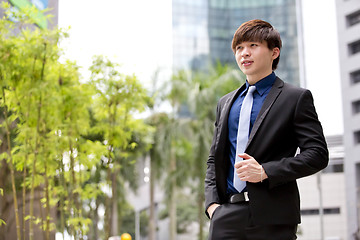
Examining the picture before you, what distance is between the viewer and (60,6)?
26.3 feet

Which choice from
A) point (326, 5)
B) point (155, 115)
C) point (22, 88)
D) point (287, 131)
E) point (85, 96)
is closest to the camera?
point (287, 131)

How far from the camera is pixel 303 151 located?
1302 millimetres

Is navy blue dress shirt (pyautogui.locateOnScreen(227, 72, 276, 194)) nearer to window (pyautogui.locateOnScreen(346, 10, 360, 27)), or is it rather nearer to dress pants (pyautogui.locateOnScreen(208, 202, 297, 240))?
dress pants (pyautogui.locateOnScreen(208, 202, 297, 240))

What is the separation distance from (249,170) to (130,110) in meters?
6.56

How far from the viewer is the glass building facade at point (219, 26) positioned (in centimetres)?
3703

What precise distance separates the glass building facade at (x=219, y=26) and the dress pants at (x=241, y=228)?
35.7m

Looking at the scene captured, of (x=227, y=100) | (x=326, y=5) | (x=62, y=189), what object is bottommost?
(x=62, y=189)

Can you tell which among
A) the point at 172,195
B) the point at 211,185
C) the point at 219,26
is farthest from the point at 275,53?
the point at 219,26

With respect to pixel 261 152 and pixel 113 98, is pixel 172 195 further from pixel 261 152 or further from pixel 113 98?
pixel 261 152

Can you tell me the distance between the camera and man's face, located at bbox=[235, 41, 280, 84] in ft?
4.58

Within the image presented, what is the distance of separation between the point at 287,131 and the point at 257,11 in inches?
1461

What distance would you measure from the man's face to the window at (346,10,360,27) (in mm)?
25866

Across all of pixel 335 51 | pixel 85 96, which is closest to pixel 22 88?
pixel 85 96

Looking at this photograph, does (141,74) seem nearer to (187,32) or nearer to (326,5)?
(326,5)
